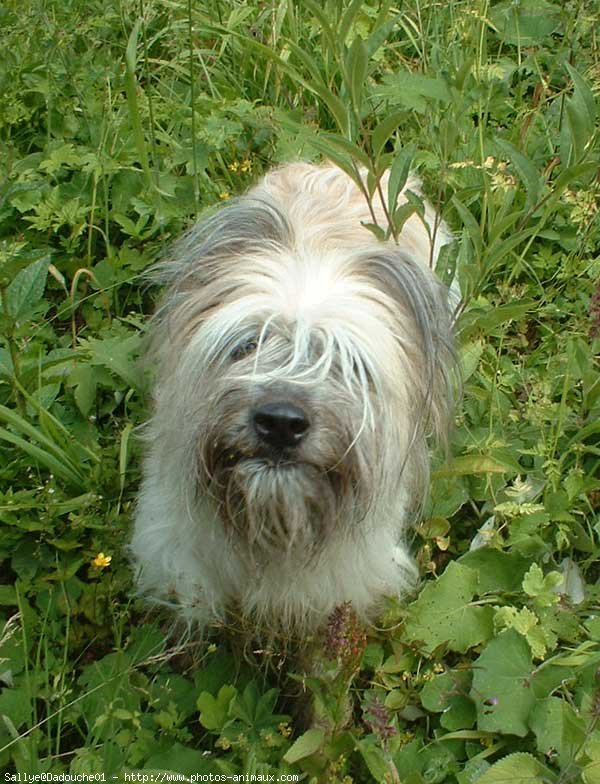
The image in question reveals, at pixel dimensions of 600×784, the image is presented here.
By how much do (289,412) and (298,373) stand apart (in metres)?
0.15

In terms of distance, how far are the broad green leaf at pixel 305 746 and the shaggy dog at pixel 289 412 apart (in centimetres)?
35

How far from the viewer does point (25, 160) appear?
3963 mm

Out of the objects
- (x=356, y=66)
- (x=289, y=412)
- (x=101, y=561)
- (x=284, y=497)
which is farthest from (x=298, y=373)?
(x=101, y=561)

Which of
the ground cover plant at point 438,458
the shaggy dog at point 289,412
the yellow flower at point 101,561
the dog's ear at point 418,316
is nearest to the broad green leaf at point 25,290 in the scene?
the ground cover plant at point 438,458

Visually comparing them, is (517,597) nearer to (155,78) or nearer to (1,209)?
(1,209)

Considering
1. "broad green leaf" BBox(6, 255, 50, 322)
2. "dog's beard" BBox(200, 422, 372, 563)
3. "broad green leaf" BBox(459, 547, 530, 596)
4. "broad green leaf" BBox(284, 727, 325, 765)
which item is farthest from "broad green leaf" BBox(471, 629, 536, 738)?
"broad green leaf" BBox(6, 255, 50, 322)

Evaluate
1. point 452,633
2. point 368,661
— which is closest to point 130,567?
point 368,661

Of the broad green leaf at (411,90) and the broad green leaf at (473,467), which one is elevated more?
the broad green leaf at (411,90)

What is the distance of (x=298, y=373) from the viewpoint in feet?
7.43

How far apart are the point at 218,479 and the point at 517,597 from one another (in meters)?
1.11

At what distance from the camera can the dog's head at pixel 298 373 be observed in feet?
7.32

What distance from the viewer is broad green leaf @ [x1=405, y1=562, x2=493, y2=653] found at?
9.34 feet

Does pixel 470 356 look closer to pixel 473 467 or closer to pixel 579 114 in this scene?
pixel 473 467

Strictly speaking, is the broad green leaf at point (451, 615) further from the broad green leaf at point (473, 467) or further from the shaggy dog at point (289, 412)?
the broad green leaf at point (473, 467)
